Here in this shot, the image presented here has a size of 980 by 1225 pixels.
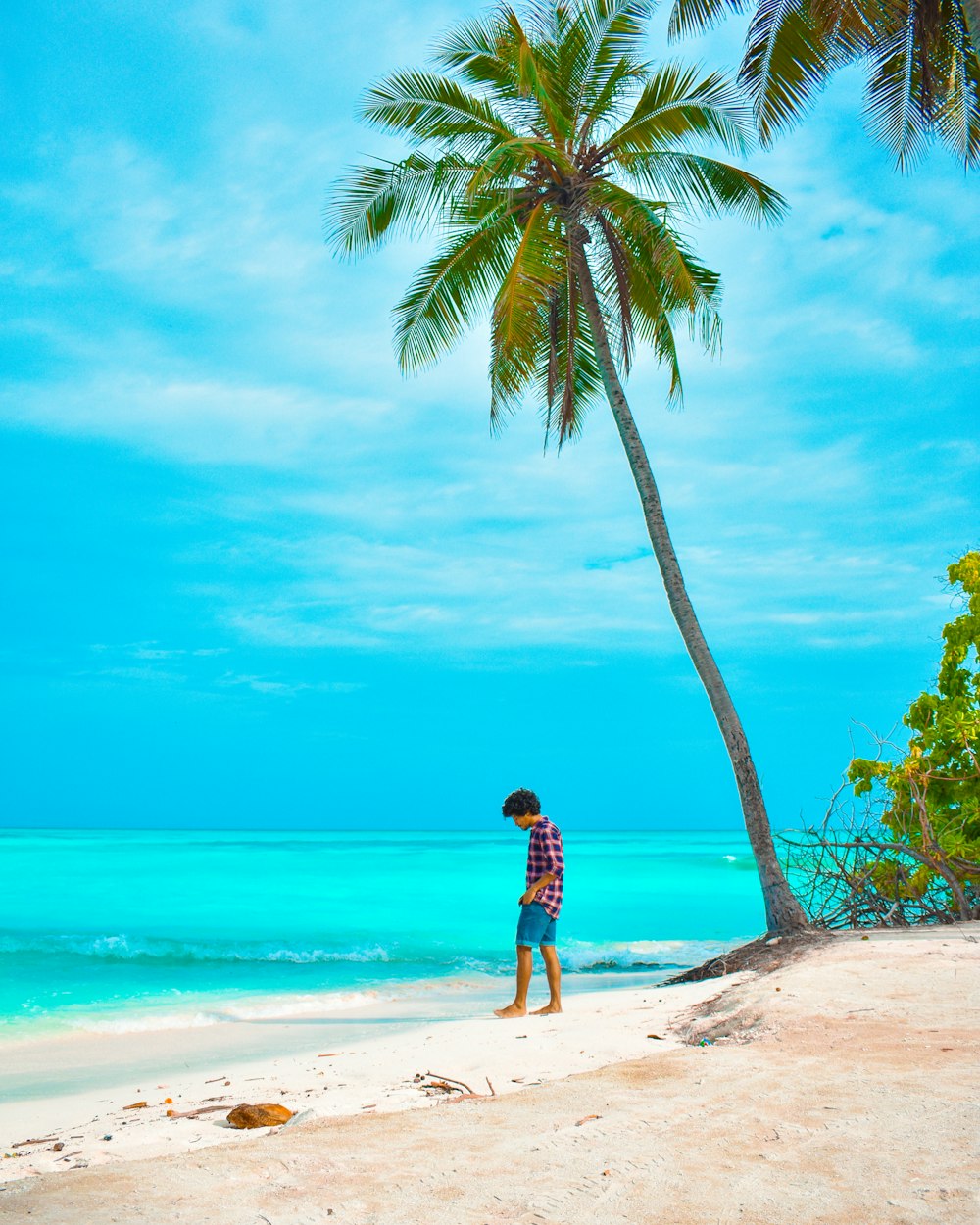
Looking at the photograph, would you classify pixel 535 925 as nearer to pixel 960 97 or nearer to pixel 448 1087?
pixel 448 1087

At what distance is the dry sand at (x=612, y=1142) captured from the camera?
2533 millimetres

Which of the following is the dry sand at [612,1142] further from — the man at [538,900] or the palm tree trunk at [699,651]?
the palm tree trunk at [699,651]

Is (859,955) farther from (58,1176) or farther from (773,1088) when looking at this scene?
(58,1176)

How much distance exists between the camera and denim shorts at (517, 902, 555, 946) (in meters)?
6.94

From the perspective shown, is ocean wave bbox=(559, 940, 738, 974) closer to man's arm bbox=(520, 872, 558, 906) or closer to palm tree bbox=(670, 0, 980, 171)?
man's arm bbox=(520, 872, 558, 906)

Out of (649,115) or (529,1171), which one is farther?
(649,115)

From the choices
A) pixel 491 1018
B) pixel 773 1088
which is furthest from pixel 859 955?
pixel 773 1088

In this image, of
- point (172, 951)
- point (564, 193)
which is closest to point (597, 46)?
point (564, 193)

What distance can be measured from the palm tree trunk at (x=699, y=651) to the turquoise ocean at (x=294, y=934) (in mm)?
2101

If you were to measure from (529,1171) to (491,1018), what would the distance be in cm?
423

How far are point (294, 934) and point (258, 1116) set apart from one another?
13884 mm

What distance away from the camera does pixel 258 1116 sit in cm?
384

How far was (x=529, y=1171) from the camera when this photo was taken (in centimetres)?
281

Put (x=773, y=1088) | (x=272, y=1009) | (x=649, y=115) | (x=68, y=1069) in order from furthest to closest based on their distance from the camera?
(x=649, y=115)
(x=272, y=1009)
(x=68, y=1069)
(x=773, y=1088)
